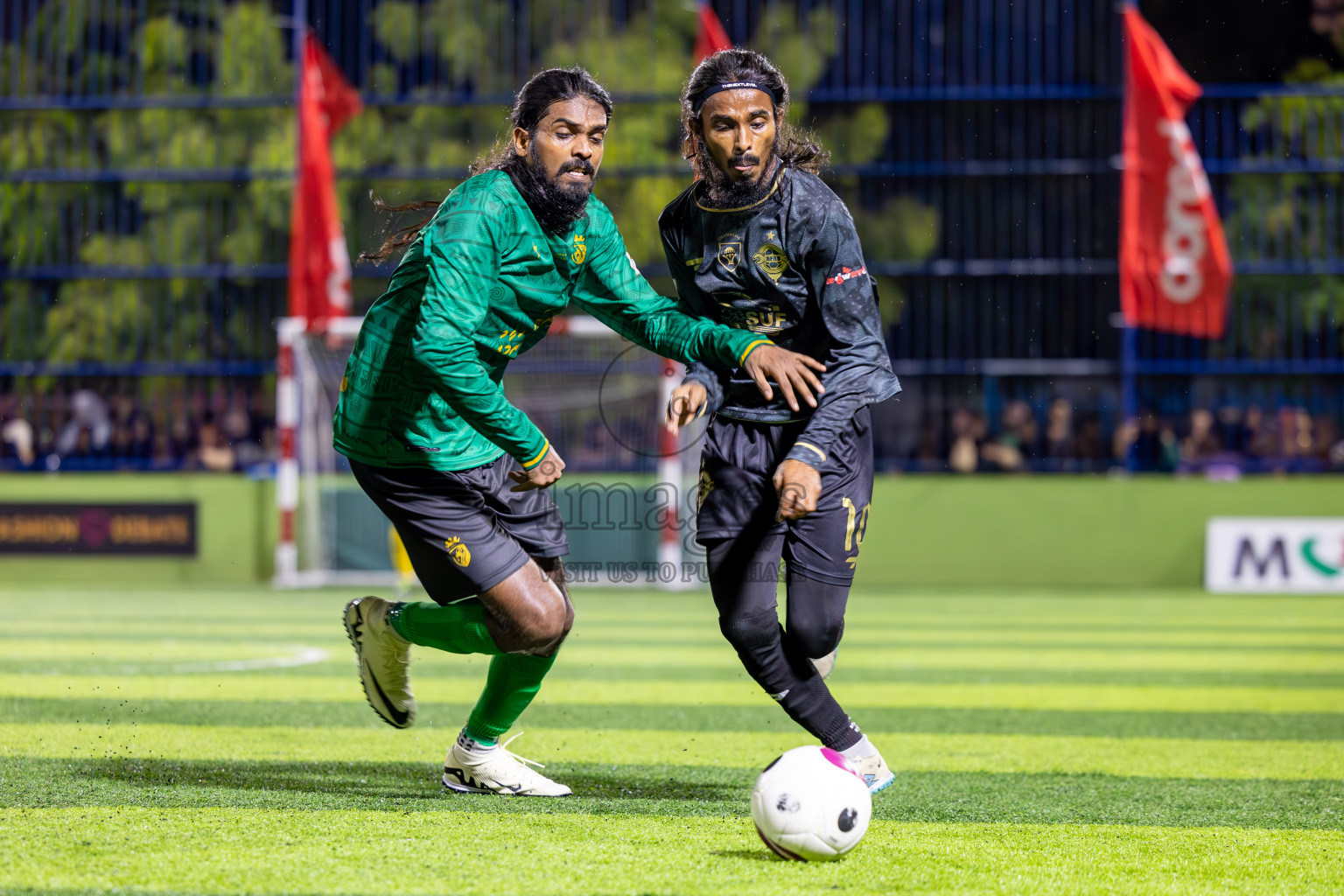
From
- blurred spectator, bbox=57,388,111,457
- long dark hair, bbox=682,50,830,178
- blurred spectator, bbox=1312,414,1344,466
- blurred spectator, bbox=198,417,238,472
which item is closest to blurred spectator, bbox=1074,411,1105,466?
blurred spectator, bbox=1312,414,1344,466

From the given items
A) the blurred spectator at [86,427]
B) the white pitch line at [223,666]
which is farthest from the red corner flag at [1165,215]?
the blurred spectator at [86,427]

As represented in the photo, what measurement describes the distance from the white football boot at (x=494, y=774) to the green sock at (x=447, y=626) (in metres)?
0.33

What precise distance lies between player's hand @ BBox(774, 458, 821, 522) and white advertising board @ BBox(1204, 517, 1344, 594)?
12874 millimetres

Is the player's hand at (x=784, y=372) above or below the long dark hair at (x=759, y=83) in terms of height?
below

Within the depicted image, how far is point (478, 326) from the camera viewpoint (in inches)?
171

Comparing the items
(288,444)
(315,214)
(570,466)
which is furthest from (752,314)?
(315,214)

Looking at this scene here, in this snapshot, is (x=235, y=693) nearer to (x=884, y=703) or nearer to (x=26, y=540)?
(x=884, y=703)

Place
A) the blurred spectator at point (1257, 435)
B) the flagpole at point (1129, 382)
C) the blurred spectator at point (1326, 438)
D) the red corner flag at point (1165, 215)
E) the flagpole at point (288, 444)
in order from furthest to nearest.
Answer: the flagpole at point (1129, 382) < the blurred spectator at point (1257, 435) < the blurred spectator at point (1326, 438) < the red corner flag at point (1165, 215) < the flagpole at point (288, 444)

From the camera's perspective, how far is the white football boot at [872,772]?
4.59 meters

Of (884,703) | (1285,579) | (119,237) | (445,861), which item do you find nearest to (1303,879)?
(445,861)

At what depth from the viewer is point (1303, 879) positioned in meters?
3.88

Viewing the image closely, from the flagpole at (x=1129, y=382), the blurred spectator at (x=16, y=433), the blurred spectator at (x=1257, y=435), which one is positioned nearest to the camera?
the blurred spectator at (x=1257, y=435)

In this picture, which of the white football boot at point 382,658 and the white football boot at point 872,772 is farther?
the white football boot at point 382,658

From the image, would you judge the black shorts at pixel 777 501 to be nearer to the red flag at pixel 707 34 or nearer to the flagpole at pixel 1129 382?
the red flag at pixel 707 34
